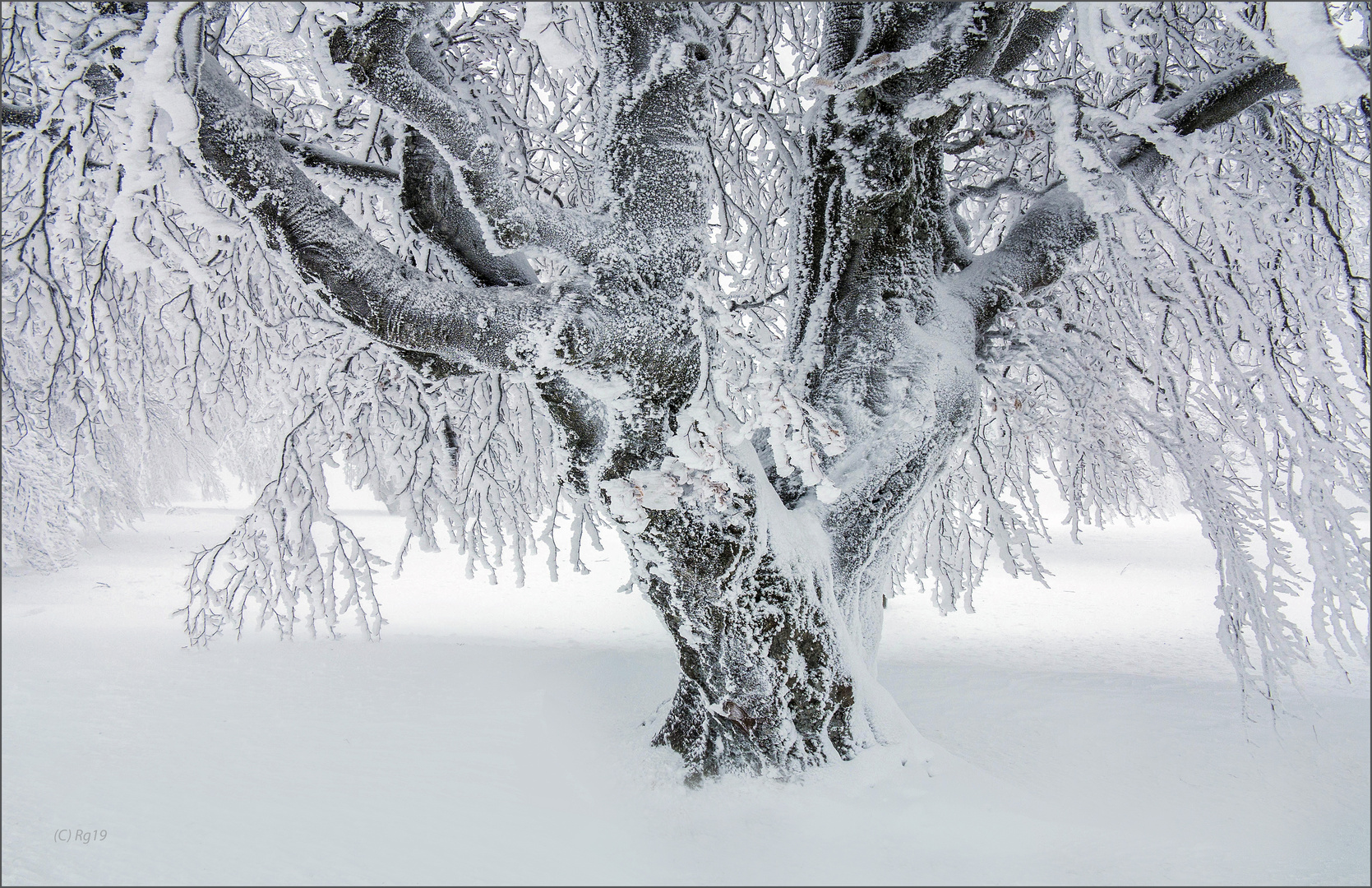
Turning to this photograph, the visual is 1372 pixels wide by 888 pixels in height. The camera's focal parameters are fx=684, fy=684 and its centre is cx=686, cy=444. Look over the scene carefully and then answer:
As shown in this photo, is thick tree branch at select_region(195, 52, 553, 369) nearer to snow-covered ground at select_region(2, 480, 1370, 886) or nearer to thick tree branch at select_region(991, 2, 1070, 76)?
snow-covered ground at select_region(2, 480, 1370, 886)

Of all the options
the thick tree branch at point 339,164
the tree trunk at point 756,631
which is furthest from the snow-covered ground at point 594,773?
the thick tree branch at point 339,164

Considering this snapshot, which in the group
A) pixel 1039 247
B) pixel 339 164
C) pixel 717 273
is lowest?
pixel 717 273

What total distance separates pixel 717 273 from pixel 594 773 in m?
1.84

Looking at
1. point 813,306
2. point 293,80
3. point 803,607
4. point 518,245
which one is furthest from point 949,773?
point 293,80

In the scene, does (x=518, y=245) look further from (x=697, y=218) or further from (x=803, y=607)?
(x=803, y=607)

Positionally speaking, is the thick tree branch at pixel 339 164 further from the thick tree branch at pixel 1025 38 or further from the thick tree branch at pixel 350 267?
the thick tree branch at pixel 1025 38

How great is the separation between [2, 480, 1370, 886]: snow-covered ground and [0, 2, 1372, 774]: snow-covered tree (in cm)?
35

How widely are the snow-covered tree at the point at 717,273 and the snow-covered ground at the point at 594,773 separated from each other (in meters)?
0.35

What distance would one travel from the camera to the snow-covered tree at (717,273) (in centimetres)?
185

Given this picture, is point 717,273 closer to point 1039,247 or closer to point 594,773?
point 1039,247

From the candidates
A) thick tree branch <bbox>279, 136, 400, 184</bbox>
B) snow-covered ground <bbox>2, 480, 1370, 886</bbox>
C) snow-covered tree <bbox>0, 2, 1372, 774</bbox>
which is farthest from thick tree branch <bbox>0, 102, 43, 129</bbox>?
snow-covered ground <bbox>2, 480, 1370, 886</bbox>

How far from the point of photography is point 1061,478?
423cm

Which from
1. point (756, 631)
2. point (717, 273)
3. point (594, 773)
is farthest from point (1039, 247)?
point (594, 773)

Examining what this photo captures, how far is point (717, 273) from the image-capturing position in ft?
8.59
